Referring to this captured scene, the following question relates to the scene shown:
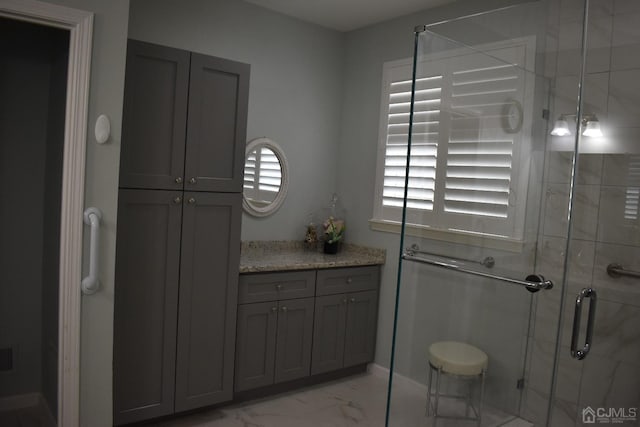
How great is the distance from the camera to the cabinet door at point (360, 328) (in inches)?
142

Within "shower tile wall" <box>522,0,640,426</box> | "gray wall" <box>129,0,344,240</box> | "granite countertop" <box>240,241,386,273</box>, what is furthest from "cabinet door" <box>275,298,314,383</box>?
"shower tile wall" <box>522,0,640,426</box>

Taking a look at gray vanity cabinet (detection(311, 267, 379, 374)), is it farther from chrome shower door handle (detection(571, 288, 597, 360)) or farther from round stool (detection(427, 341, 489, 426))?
chrome shower door handle (detection(571, 288, 597, 360))

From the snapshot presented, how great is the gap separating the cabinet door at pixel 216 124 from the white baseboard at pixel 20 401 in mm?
1517

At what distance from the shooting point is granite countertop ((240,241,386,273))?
3.17 m

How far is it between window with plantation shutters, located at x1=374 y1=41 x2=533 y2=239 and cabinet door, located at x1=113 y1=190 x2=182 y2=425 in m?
1.28

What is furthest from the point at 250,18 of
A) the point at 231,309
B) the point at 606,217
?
the point at 606,217

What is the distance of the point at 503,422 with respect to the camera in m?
2.22

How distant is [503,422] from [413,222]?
0.97m

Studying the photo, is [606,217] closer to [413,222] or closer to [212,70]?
[413,222]

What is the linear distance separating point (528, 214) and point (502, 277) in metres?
0.30

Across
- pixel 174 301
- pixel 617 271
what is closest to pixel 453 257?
pixel 617 271

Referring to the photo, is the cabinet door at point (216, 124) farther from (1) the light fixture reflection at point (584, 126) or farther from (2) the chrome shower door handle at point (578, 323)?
(2) the chrome shower door handle at point (578, 323)

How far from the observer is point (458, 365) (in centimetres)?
229

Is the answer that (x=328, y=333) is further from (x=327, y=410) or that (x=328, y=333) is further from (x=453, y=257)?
(x=453, y=257)
